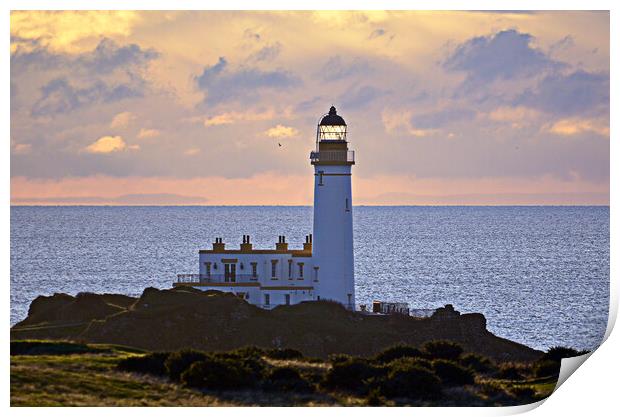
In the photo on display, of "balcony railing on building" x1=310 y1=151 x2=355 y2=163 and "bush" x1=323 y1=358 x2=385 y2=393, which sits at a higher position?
"balcony railing on building" x1=310 y1=151 x2=355 y2=163

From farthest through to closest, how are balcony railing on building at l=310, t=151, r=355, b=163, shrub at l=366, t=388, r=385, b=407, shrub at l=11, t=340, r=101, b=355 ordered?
balcony railing on building at l=310, t=151, r=355, b=163 < shrub at l=11, t=340, r=101, b=355 < shrub at l=366, t=388, r=385, b=407

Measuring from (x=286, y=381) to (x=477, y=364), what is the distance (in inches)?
314

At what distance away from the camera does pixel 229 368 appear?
38.6 m

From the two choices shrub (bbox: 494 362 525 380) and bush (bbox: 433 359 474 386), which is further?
shrub (bbox: 494 362 525 380)

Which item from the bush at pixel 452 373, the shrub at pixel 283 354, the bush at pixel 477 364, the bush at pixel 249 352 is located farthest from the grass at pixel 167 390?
the shrub at pixel 283 354

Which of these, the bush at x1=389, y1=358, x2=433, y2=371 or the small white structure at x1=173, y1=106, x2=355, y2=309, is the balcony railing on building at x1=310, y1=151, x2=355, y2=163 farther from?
the bush at x1=389, y1=358, x2=433, y2=371

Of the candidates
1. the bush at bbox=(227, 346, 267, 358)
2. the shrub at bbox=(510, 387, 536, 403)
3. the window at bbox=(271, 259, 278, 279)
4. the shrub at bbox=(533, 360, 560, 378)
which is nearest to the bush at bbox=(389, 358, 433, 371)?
the shrub at bbox=(510, 387, 536, 403)

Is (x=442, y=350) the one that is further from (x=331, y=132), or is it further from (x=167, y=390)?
(x=331, y=132)

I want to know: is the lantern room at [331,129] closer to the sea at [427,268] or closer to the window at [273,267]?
the window at [273,267]

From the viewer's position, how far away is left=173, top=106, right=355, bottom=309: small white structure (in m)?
56.6

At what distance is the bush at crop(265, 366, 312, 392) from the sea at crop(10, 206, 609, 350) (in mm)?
24633

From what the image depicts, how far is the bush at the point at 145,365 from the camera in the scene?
129 feet

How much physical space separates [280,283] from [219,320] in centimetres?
547
